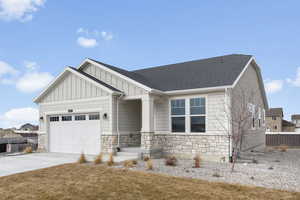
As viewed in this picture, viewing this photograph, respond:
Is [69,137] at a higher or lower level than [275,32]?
lower

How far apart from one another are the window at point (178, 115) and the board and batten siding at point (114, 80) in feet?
5.69

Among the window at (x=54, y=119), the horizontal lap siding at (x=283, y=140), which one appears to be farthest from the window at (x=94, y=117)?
the horizontal lap siding at (x=283, y=140)

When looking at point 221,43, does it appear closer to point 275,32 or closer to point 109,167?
point 275,32

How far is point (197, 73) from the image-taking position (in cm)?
1297

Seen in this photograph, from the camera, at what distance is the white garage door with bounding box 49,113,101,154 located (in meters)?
12.4

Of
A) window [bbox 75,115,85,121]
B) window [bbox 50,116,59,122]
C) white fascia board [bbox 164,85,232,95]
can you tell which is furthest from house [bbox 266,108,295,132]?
window [bbox 50,116,59,122]

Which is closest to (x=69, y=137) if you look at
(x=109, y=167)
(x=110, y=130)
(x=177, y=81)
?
(x=110, y=130)

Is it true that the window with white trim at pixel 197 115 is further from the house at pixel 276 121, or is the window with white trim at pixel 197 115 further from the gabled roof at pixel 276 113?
the gabled roof at pixel 276 113

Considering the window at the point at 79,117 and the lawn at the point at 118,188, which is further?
the window at the point at 79,117

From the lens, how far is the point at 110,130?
11.7 m

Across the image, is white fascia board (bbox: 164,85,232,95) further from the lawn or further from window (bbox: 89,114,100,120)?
the lawn

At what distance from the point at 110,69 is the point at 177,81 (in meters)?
3.77

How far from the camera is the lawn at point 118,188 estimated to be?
5.51m

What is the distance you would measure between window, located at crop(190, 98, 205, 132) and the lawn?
4.42 meters
